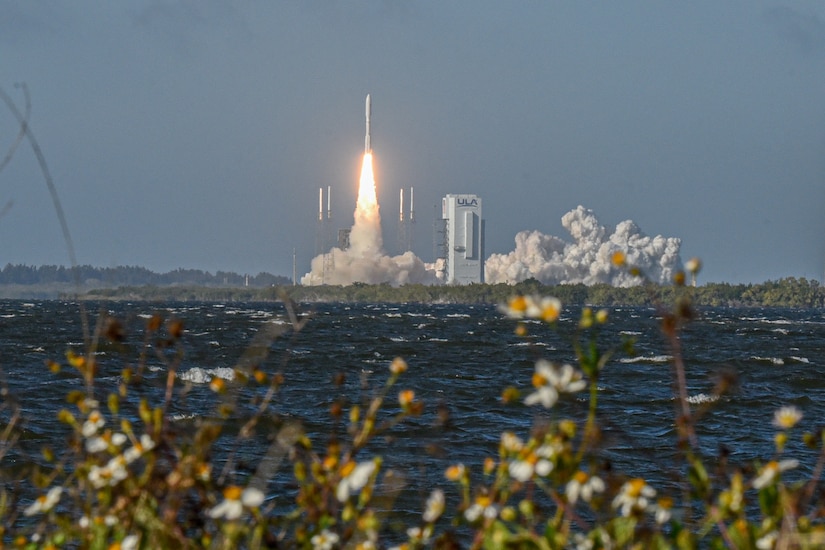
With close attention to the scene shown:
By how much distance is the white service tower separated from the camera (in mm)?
189625

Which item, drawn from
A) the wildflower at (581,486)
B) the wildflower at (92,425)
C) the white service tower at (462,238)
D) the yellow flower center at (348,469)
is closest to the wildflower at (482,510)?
the wildflower at (581,486)

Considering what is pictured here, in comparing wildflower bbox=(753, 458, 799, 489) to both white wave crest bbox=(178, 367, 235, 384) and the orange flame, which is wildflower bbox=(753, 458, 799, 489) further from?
the orange flame

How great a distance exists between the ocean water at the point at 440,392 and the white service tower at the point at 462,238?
458 ft

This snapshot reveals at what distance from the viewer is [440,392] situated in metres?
25.1

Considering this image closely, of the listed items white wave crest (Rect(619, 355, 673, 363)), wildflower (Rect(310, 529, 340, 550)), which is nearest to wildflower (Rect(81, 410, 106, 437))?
wildflower (Rect(310, 529, 340, 550))

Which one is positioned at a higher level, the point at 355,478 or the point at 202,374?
the point at 355,478

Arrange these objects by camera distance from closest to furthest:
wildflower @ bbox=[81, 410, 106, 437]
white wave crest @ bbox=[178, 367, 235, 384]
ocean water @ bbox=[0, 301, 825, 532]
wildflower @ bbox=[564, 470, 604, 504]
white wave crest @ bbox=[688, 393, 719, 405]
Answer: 1. wildflower @ bbox=[564, 470, 604, 504]
2. wildflower @ bbox=[81, 410, 106, 437]
3. ocean water @ bbox=[0, 301, 825, 532]
4. white wave crest @ bbox=[688, 393, 719, 405]
5. white wave crest @ bbox=[178, 367, 235, 384]

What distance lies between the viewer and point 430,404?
21.8 meters

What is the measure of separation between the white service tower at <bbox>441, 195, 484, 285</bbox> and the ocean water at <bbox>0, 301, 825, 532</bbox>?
139 meters

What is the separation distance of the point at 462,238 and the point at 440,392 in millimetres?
169974

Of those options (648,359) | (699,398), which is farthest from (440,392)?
(648,359)

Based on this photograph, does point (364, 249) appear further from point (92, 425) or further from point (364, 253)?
point (92, 425)

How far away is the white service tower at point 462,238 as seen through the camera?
7466 inches

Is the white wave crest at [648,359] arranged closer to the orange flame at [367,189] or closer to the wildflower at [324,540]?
the wildflower at [324,540]
